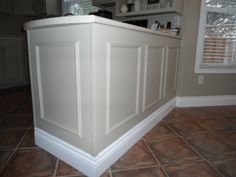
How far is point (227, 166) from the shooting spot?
1303 mm

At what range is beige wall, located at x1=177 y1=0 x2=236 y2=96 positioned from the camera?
232cm

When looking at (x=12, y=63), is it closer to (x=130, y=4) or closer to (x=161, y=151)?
(x=130, y=4)

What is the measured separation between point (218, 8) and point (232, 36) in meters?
0.43

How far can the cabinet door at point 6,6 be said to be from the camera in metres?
3.19

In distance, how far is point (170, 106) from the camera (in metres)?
2.35

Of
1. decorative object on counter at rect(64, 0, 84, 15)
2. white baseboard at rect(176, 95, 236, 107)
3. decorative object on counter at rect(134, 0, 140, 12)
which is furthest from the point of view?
decorative object on counter at rect(64, 0, 84, 15)

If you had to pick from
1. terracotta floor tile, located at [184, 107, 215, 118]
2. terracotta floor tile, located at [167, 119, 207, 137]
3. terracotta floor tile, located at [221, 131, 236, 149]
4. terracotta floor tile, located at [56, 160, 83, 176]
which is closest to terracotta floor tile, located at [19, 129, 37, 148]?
terracotta floor tile, located at [56, 160, 83, 176]

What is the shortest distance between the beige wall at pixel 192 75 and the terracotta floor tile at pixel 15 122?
1877mm

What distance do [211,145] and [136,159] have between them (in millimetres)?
700

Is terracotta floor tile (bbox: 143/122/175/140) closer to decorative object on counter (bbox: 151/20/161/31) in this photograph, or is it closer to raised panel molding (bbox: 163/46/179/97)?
raised panel molding (bbox: 163/46/179/97)

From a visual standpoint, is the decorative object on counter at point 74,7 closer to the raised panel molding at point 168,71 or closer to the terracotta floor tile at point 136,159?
the raised panel molding at point 168,71

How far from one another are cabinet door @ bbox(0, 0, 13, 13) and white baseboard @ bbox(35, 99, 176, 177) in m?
2.75

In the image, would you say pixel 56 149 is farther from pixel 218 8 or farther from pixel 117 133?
pixel 218 8

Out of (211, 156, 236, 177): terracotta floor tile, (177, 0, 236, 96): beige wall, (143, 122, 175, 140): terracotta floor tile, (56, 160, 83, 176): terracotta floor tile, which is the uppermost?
(177, 0, 236, 96): beige wall
